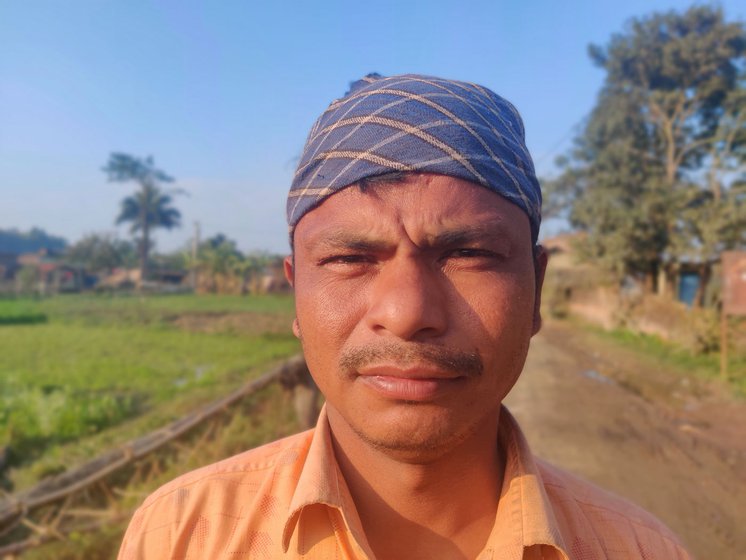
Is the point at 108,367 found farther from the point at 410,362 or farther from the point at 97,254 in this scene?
the point at 97,254

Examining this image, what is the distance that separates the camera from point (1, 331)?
70.1 feet

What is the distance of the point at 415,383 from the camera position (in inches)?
45.2

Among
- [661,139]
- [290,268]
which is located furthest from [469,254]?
[661,139]

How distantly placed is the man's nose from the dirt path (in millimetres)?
4967

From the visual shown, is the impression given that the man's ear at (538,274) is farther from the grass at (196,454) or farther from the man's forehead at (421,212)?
the grass at (196,454)

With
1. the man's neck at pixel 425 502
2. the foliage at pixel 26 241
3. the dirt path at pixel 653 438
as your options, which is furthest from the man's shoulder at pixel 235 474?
the foliage at pixel 26 241

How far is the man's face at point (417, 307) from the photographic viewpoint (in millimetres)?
1153

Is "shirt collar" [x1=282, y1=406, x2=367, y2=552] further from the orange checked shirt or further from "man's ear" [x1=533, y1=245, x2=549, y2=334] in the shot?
"man's ear" [x1=533, y1=245, x2=549, y2=334]

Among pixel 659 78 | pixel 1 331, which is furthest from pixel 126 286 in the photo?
pixel 659 78

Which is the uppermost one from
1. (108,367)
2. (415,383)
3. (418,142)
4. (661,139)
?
(661,139)

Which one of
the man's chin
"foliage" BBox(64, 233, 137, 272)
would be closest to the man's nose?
the man's chin

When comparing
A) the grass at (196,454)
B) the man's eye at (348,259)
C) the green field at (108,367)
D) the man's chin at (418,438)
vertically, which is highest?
the man's eye at (348,259)

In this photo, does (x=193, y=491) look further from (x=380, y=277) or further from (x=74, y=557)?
(x=74, y=557)

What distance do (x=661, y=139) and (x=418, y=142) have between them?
18.0m
